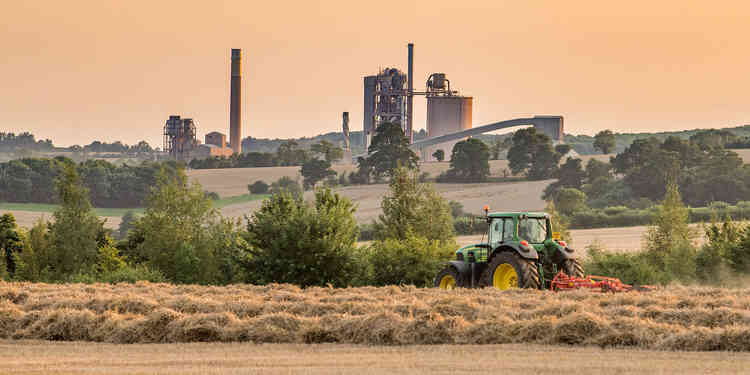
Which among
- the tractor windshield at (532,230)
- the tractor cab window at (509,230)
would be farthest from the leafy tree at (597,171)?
the tractor cab window at (509,230)

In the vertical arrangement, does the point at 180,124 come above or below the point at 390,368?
above

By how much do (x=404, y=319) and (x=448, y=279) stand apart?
27.5 feet

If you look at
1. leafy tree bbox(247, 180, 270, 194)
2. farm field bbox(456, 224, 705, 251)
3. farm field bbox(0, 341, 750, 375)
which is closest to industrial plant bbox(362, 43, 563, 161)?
leafy tree bbox(247, 180, 270, 194)

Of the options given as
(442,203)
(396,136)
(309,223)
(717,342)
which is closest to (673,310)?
(717,342)

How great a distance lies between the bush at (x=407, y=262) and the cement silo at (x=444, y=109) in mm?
73030

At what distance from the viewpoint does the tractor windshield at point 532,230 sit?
22438mm

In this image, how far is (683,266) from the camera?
36.2 meters

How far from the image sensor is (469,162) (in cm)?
9781

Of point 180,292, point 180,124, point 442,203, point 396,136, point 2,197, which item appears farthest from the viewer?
point 180,124

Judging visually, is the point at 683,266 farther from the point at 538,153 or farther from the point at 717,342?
the point at 538,153

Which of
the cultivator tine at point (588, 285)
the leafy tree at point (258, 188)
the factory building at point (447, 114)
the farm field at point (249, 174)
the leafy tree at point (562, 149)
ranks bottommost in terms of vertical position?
the cultivator tine at point (588, 285)

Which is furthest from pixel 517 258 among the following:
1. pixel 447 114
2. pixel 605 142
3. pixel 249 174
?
pixel 605 142

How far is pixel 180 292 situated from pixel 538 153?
79.8 meters

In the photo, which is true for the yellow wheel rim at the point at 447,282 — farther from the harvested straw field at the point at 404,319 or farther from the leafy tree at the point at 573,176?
the leafy tree at the point at 573,176
